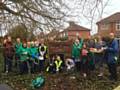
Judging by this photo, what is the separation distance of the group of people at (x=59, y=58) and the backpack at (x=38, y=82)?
1553 mm

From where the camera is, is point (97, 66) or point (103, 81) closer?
point (103, 81)

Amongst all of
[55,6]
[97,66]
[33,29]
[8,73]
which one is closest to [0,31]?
[33,29]

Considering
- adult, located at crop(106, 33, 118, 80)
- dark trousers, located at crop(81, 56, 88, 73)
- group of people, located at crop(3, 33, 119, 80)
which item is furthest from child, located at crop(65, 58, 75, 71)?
adult, located at crop(106, 33, 118, 80)

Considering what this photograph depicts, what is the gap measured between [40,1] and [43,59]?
26.3 ft

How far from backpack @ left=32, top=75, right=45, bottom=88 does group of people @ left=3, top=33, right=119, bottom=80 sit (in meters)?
1.55

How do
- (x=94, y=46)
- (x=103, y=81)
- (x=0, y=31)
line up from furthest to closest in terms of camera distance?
(x=0, y=31) → (x=94, y=46) → (x=103, y=81)

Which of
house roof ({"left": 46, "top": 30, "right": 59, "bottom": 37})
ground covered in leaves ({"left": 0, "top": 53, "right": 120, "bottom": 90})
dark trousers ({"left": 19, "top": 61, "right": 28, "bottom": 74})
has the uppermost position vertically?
house roof ({"left": 46, "top": 30, "right": 59, "bottom": 37})

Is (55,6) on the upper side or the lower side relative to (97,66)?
upper

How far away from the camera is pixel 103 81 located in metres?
17.0

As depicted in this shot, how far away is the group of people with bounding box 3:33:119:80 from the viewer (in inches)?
703

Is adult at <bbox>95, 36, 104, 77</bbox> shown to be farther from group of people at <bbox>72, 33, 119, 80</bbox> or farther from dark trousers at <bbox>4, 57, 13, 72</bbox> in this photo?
dark trousers at <bbox>4, 57, 13, 72</bbox>

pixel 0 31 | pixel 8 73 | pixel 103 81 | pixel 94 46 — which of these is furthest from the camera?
pixel 0 31

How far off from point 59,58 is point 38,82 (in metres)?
2.39

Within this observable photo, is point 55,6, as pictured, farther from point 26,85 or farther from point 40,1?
point 26,85
